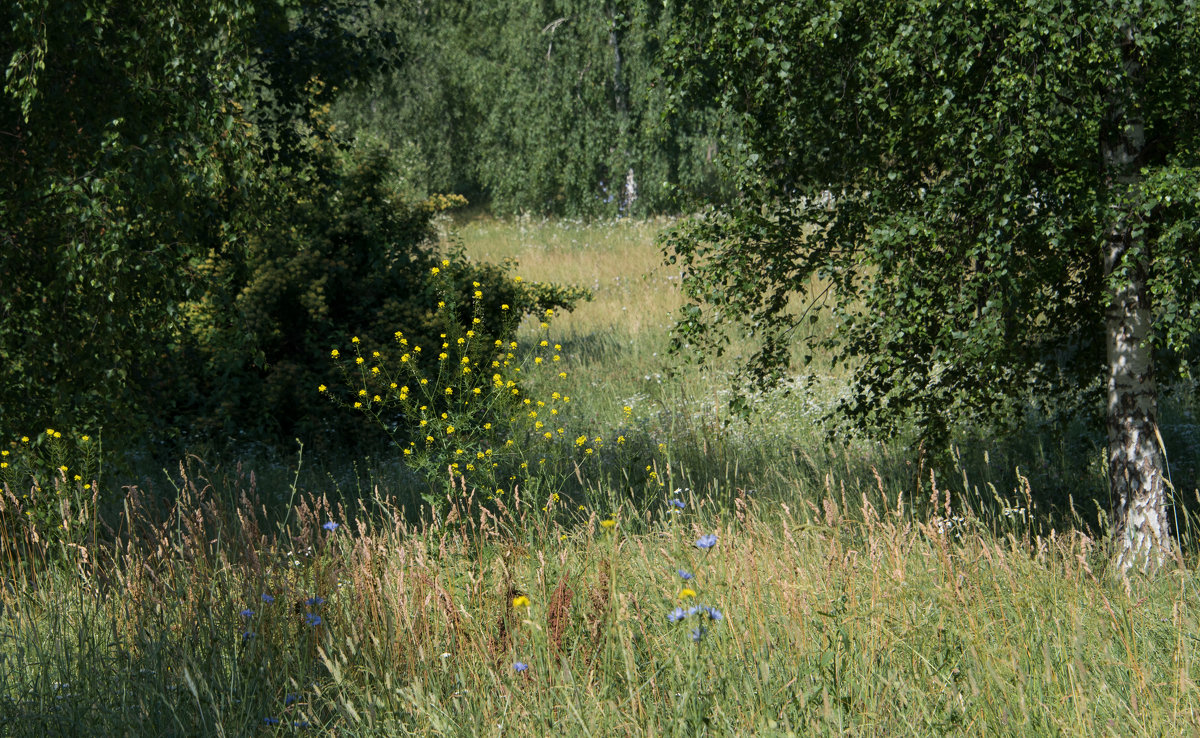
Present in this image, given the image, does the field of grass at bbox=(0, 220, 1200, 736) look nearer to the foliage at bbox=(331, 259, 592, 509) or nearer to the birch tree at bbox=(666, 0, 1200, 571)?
the foliage at bbox=(331, 259, 592, 509)

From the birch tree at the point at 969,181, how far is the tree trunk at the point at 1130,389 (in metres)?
0.01

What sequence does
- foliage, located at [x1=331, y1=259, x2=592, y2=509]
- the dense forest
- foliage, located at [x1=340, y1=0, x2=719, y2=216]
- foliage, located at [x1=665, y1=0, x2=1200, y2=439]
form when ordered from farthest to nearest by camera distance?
foliage, located at [x1=340, y1=0, x2=719, y2=216]
foliage, located at [x1=331, y1=259, x2=592, y2=509]
the dense forest
foliage, located at [x1=665, y1=0, x2=1200, y2=439]

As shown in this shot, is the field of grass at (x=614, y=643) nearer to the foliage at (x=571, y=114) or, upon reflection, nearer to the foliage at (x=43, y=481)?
the foliage at (x=43, y=481)

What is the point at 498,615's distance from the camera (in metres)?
3.27

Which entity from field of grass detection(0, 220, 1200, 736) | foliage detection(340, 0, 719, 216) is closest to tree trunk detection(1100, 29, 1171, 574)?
field of grass detection(0, 220, 1200, 736)

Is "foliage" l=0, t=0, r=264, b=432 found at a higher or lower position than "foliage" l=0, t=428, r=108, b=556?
higher

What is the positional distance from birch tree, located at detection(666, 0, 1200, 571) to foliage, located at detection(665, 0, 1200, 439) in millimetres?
13

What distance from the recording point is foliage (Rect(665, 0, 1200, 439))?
12.7ft

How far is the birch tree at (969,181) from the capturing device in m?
3.88

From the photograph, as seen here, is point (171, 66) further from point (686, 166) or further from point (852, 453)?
point (686, 166)

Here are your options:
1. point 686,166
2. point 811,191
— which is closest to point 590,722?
point 811,191

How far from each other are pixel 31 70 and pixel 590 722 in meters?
3.70

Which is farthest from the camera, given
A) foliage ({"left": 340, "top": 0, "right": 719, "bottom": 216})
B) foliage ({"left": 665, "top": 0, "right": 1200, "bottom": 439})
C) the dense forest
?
foliage ({"left": 340, "top": 0, "right": 719, "bottom": 216})

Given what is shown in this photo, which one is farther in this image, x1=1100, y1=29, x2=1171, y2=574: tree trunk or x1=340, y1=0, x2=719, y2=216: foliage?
x1=340, y1=0, x2=719, y2=216: foliage
